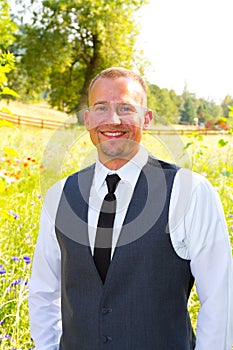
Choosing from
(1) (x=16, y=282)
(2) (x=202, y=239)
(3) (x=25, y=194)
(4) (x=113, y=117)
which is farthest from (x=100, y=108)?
(3) (x=25, y=194)

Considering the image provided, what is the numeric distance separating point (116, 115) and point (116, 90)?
77 millimetres

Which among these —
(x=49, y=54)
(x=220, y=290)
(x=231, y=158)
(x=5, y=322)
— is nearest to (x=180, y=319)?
(x=220, y=290)

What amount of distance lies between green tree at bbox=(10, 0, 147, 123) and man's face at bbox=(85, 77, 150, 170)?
16.3m

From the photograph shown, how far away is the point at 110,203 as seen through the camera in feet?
5.40

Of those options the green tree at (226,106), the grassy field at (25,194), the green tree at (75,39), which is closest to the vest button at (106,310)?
the grassy field at (25,194)

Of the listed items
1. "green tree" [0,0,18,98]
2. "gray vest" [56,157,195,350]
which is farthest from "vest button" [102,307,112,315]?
"green tree" [0,0,18,98]

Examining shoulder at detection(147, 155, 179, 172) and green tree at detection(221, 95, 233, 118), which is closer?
shoulder at detection(147, 155, 179, 172)

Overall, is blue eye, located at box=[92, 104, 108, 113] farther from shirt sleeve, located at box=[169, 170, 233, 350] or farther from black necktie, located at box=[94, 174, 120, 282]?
shirt sleeve, located at box=[169, 170, 233, 350]

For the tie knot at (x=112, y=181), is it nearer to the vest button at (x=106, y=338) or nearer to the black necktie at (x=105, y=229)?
the black necktie at (x=105, y=229)

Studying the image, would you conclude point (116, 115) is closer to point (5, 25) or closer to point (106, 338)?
point (106, 338)

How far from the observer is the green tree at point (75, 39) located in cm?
1781

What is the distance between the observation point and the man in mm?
1490

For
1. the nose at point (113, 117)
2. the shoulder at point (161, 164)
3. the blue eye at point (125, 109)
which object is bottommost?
the shoulder at point (161, 164)

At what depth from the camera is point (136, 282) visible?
1524mm
